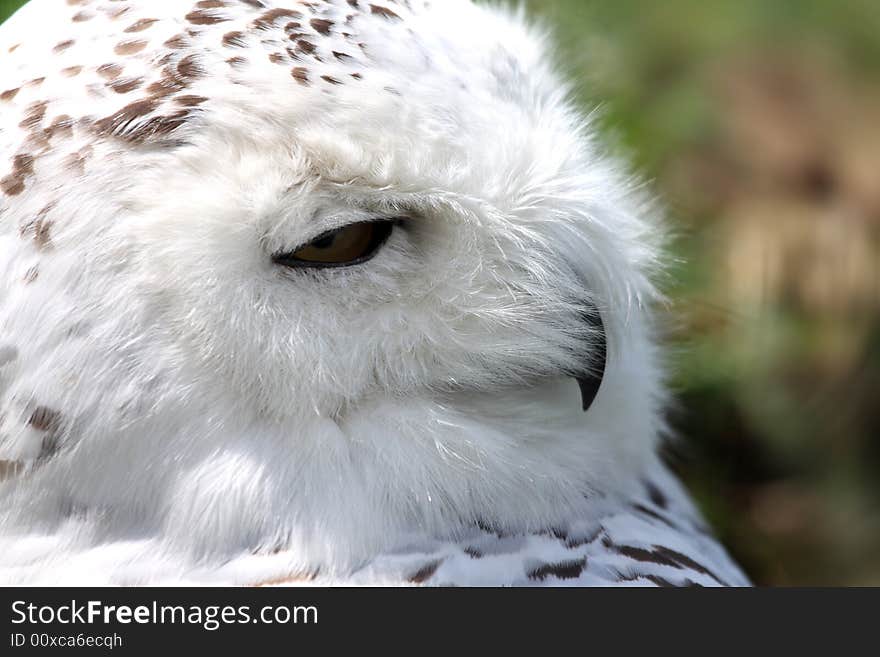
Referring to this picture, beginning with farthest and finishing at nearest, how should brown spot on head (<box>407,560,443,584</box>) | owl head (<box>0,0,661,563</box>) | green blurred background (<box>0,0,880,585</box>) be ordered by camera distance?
green blurred background (<box>0,0,880,585</box>)
brown spot on head (<box>407,560,443,584</box>)
owl head (<box>0,0,661,563</box>)

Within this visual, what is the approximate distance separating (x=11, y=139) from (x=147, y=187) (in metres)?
0.20

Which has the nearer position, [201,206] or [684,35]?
[201,206]

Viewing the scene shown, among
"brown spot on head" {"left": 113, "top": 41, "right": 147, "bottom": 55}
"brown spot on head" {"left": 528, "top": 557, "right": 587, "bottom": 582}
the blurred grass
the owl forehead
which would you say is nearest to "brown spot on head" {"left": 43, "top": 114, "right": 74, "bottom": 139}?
the owl forehead

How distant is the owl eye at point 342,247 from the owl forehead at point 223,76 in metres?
0.11

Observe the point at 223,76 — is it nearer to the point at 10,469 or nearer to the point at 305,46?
the point at 305,46

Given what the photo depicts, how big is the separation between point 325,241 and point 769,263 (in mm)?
1919

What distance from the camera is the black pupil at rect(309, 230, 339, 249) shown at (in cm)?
133

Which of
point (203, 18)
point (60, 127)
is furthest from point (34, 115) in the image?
point (203, 18)

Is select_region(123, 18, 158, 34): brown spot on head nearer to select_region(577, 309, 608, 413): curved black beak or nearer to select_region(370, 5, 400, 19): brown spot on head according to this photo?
select_region(370, 5, 400, 19): brown spot on head

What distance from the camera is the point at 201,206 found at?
1277 millimetres

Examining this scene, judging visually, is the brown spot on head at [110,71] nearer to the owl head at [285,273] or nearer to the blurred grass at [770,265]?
the owl head at [285,273]

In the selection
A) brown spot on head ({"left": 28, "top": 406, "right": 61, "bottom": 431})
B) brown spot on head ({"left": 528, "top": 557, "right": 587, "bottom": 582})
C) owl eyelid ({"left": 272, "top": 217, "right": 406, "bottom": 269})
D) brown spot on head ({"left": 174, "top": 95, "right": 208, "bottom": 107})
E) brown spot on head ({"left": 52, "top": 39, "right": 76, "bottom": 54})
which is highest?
brown spot on head ({"left": 174, "top": 95, "right": 208, "bottom": 107})

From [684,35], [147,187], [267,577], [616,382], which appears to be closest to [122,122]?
[147,187]
